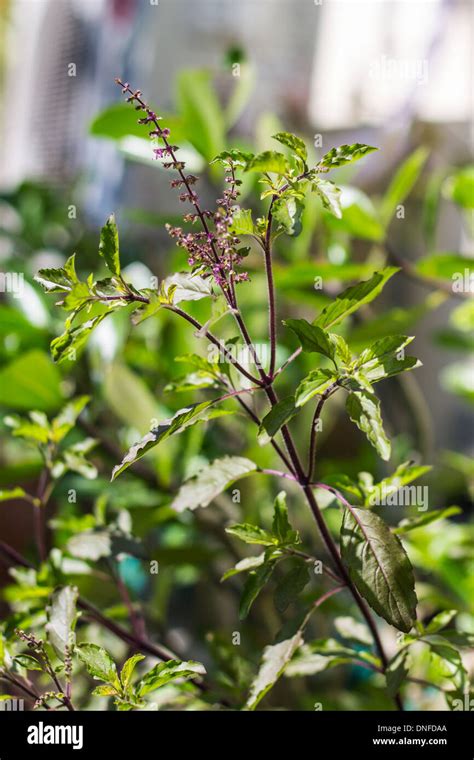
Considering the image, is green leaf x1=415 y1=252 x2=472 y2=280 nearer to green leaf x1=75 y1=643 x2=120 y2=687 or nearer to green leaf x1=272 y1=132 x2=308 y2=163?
green leaf x1=272 y1=132 x2=308 y2=163

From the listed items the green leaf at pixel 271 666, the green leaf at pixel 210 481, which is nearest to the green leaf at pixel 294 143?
the green leaf at pixel 210 481

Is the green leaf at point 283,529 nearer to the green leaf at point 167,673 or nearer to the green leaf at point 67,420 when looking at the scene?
the green leaf at point 167,673

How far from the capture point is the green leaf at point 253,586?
1.63 ft

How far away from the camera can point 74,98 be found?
2.16m

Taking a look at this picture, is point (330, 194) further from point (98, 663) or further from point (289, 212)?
point (98, 663)

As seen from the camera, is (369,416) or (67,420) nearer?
(369,416)

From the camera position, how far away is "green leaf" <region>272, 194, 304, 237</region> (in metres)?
0.46

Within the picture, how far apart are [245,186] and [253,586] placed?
0.72 m

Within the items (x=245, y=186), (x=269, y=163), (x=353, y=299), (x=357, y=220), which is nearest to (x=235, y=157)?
(x=269, y=163)

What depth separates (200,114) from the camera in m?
0.96

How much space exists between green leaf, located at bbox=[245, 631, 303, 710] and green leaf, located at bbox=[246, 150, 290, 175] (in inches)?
12.7

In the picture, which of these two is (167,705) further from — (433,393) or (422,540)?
(433,393)

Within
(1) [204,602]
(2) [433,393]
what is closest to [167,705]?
(1) [204,602]

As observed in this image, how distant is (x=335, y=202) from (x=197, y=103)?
59 centimetres
